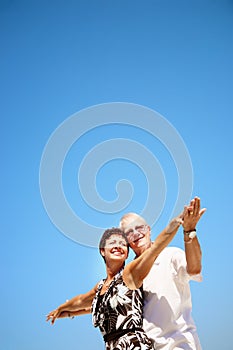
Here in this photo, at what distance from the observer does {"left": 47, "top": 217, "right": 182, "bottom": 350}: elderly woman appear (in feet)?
10.4

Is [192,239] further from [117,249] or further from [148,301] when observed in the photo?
[117,249]

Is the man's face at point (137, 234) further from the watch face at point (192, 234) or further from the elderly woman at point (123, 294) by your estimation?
the watch face at point (192, 234)

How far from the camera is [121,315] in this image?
343cm

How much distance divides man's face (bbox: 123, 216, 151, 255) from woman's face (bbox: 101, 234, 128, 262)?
67 millimetres

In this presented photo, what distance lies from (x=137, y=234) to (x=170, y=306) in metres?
0.61

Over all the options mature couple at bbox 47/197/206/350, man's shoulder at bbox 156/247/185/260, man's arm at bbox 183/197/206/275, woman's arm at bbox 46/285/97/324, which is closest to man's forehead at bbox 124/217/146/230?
mature couple at bbox 47/197/206/350

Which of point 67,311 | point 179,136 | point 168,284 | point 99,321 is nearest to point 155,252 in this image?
point 168,284

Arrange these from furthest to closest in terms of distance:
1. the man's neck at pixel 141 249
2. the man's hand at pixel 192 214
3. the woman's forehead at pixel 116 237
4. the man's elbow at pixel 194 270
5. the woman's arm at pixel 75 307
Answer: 1. the woman's arm at pixel 75 307
2. the woman's forehead at pixel 116 237
3. the man's neck at pixel 141 249
4. the man's elbow at pixel 194 270
5. the man's hand at pixel 192 214

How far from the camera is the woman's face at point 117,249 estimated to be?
3842mm

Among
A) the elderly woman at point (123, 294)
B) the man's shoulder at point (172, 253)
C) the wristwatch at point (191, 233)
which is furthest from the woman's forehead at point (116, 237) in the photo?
the wristwatch at point (191, 233)

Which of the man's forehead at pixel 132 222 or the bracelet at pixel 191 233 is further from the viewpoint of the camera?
the man's forehead at pixel 132 222

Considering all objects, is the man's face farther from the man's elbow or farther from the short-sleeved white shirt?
the man's elbow

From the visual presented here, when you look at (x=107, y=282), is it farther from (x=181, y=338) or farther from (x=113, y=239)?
(x=181, y=338)

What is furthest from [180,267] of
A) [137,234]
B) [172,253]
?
[137,234]
